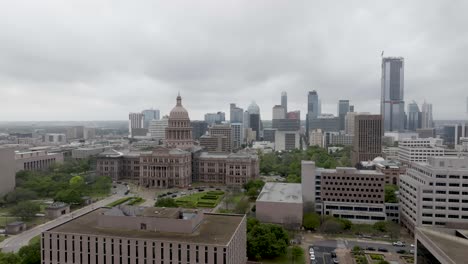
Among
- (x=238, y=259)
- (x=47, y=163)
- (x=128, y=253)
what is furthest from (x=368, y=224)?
(x=47, y=163)

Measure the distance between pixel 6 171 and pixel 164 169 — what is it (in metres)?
39.8

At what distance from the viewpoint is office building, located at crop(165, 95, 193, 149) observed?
125 meters

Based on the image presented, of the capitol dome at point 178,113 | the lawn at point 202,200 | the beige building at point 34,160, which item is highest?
the capitol dome at point 178,113

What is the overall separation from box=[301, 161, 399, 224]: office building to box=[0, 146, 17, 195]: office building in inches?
2814

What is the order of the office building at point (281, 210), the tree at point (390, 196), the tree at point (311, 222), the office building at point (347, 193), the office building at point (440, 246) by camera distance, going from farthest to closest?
1. the tree at point (390, 196)
2. the office building at point (347, 193)
3. the office building at point (281, 210)
4. the tree at point (311, 222)
5. the office building at point (440, 246)

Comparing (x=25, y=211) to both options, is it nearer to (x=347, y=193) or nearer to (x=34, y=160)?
(x=34, y=160)

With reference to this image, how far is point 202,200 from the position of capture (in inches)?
3499

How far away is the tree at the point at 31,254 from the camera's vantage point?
4616 cm

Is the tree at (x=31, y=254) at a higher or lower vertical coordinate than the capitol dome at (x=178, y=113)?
lower

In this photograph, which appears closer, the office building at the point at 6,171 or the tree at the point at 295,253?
the tree at the point at 295,253

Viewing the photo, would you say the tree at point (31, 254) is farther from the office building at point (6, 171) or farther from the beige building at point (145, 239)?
the office building at point (6, 171)

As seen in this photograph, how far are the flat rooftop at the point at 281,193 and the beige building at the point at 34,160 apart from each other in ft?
262

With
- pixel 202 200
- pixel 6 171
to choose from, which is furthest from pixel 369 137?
pixel 6 171

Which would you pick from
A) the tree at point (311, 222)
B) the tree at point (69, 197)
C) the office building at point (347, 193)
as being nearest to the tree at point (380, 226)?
the office building at point (347, 193)
